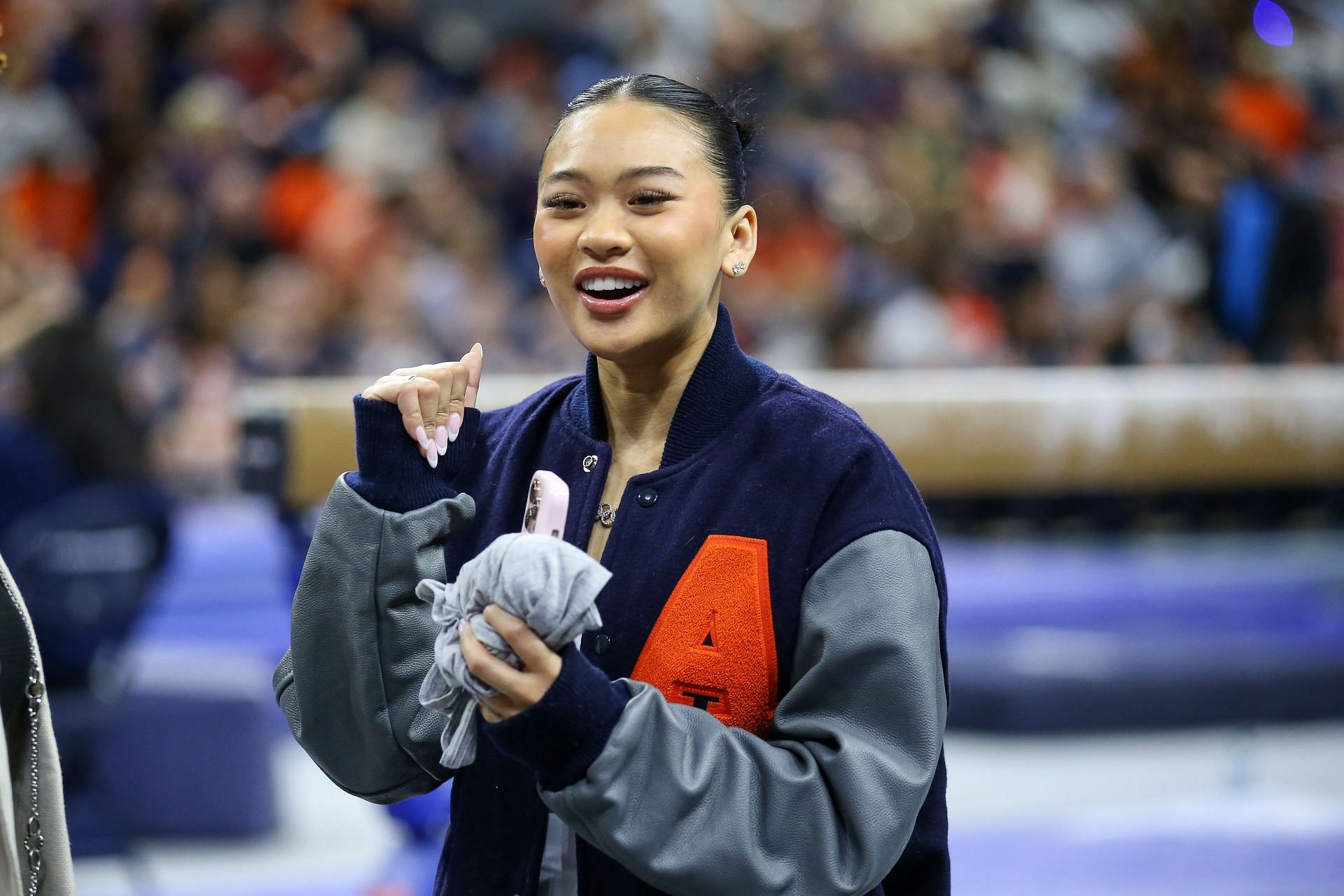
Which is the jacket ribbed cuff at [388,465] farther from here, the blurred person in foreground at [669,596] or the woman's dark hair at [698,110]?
the woman's dark hair at [698,110]

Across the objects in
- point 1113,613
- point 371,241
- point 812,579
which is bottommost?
point 1113,613

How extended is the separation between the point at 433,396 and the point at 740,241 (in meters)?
0.32

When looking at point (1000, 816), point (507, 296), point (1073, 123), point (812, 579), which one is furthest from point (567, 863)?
point (1073, 123)

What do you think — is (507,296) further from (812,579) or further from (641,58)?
(812,579)

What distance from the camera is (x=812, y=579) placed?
117 centimetres

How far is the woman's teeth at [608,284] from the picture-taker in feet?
4.06

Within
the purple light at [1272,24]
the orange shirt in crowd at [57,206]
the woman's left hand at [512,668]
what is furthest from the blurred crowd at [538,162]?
the woman's left hand at [512,668]

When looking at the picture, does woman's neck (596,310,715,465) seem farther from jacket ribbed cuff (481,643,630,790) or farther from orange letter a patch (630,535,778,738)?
jacket ribbed cuff (481,643,630,790)

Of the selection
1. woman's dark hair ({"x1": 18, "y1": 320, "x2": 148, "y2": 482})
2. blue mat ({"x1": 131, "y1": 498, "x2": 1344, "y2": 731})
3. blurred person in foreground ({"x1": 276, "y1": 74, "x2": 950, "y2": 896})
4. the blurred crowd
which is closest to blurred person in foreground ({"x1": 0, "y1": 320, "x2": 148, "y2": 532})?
woman's dark hair ({"x1": 18, "y1": 320, "x2": 148, "y2": 482})

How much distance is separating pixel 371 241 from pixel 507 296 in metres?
0.73

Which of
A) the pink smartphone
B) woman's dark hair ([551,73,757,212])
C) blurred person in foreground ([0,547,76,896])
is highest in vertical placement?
woman's dark hair ([551,73,757,212])

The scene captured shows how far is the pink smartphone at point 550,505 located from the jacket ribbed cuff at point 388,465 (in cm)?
9

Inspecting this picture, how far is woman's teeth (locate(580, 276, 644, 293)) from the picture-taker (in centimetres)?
124

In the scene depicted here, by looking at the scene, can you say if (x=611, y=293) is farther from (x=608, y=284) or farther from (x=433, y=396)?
(x=433, y=396)
